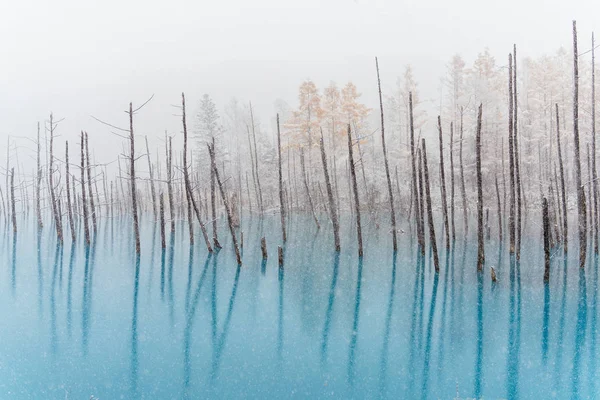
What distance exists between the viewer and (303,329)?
370 inches

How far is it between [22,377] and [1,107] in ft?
554

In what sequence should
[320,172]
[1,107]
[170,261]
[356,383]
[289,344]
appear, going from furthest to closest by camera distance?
[1,107] < [320,172] < [170,261] < [289,344] < [356,383]

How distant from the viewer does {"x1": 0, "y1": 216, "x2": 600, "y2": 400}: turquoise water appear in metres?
6.74

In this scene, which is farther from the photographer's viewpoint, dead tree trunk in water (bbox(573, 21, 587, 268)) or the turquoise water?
dead tree trunk in water (bbox(573, 21, 587, 268))

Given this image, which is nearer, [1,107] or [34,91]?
[1,107]

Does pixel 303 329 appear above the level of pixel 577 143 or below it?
below

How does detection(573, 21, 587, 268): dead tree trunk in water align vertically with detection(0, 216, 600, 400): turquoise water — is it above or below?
above

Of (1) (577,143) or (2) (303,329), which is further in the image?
(1) (577,143)

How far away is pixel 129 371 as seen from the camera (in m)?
7.33

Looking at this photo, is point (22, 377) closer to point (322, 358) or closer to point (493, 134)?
point (322, 358)

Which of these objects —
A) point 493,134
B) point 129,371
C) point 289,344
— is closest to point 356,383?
point 289,344

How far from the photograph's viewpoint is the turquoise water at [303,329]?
22.1 ft

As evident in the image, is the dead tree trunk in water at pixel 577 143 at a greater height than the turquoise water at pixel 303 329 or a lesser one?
greater

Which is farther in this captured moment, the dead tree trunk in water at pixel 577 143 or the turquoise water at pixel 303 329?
the dead tree trunk in water at pixel 577 143
